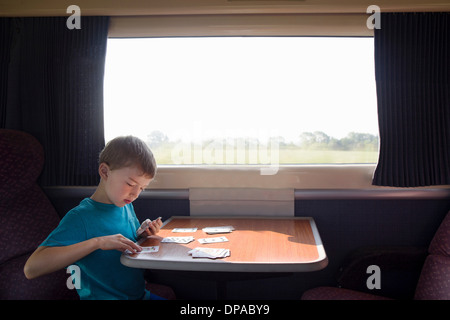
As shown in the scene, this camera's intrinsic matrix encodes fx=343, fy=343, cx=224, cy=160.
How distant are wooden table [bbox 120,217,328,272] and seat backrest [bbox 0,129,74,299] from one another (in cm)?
71

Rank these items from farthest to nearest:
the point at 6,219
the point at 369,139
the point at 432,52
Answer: the point at 369,139 → the point at 432,52 → the point at 6,219

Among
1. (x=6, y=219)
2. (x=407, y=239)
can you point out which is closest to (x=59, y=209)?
(x=6, y=219)

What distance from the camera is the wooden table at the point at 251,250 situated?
4.59ft

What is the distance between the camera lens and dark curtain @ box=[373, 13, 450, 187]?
226 centimetres

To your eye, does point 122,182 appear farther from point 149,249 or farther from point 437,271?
point 437,271

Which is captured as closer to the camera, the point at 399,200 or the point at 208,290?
the point at 399,200

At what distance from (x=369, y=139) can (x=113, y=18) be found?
2019 mm

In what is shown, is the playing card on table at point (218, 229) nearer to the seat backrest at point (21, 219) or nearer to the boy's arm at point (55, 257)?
the boy's arm at point (55, 257)

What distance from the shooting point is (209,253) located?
1.51 m

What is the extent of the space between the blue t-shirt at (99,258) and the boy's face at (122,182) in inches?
3.3

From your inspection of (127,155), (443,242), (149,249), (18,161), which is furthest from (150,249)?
(443,242)

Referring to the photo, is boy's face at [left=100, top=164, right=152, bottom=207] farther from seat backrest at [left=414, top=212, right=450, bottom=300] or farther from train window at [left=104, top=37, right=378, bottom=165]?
seat backrest at [left=414, top=212, right=450, bottom=300]

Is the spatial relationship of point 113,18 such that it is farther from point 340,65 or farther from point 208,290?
point 208,290

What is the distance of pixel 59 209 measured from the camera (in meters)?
2.56
